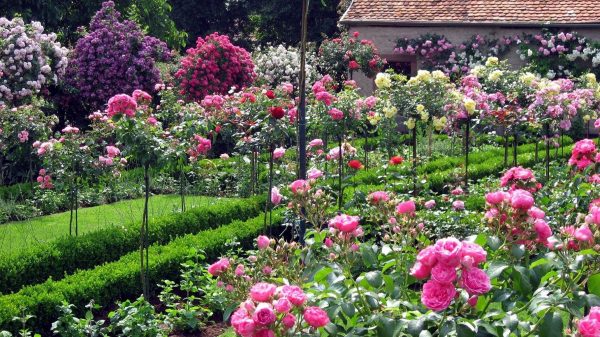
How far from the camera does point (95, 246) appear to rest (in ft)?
23.5

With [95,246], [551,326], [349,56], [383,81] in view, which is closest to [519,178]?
[551,326]

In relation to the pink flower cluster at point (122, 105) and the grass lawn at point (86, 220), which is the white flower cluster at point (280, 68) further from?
the pink flower cluster at point (122, 105)

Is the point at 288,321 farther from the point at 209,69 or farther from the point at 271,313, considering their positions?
the point at 209,69

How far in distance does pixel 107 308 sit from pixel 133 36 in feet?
29.7

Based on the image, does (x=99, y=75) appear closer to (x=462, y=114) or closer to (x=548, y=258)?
(x=462, y=114)

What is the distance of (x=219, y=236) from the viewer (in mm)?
7426

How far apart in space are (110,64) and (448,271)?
12.4m

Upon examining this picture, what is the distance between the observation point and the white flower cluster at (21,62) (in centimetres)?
1316

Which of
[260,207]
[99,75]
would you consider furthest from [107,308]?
[99,75]

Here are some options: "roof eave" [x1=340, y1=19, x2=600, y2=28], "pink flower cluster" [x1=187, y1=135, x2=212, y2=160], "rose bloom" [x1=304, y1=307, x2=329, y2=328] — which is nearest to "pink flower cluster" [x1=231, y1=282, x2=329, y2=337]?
"rose bloom" [x1=304, y1=307, x2=329, y2=328]

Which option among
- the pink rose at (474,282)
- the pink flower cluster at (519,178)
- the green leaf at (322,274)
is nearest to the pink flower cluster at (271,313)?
the pink rose at (474,282)

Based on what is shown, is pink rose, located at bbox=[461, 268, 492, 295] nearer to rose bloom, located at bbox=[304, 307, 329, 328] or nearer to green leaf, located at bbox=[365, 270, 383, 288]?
rose bloom, located at bbox=[304, 307, 329, 328]

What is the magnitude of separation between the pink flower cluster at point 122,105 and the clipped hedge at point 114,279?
1118 mm

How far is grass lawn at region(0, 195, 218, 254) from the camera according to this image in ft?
28.5
